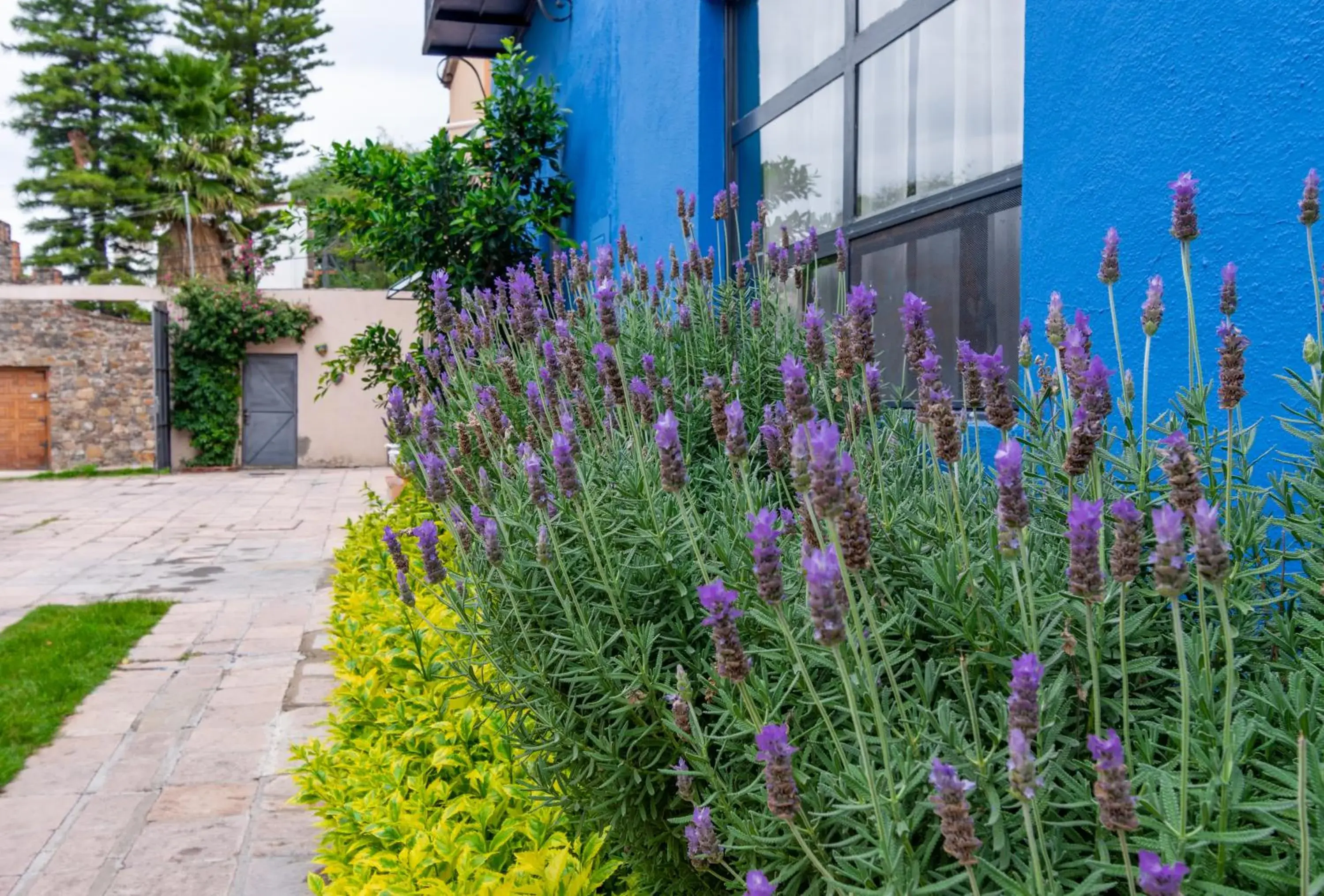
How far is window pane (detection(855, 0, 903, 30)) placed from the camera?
3.54 m

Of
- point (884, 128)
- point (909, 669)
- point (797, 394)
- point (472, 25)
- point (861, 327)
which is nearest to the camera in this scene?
point (797, 394)

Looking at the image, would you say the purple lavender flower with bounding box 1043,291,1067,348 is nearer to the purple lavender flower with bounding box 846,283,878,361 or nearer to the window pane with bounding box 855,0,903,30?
the purple lavender flower with bounding box 846,283,878,361

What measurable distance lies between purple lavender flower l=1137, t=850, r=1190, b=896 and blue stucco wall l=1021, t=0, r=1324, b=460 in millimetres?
1338

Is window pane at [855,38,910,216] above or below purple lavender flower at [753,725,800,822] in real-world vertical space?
above

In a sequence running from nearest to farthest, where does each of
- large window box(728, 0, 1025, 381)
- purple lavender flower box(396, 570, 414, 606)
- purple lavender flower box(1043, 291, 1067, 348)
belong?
1. purple lavender flower box(1043, 291, 1067, 348)
2. purple lavender flower box(396, 570, 414, 606)
3. large window box(728, 0, 1025, 381)

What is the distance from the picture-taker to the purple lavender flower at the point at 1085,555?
3.30ft

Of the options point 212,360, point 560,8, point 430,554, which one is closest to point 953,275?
point 430,554

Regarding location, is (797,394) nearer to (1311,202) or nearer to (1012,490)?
(1012,490)

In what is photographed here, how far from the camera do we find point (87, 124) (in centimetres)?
2677

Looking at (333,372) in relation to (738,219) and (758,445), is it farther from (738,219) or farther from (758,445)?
(758,445)

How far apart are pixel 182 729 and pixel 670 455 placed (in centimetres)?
339

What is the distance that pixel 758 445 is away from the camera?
2.55 metres

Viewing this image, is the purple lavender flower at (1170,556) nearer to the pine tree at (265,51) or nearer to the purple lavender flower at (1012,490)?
the purple lavender flower at (1012,490)

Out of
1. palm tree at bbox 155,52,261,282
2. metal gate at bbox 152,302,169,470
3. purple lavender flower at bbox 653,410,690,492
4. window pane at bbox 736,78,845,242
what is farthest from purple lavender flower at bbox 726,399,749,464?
palm tree at bbox 155,52,261,282
